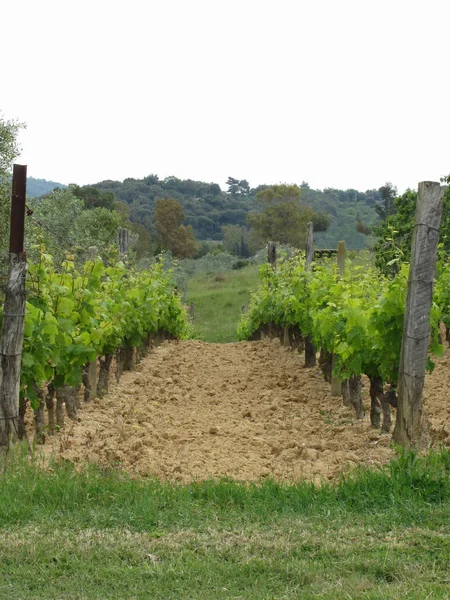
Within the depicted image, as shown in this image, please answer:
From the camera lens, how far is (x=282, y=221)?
66750 millimetres

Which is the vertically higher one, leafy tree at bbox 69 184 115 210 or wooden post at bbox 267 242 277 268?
leafy tree at bbox 69 184 115 210

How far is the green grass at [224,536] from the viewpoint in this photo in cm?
412

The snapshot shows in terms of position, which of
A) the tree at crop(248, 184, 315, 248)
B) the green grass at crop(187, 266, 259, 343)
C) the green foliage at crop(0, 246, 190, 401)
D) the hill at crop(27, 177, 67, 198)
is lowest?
the green grass at crop(187, 266, 259, 343)

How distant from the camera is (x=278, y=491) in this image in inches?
217

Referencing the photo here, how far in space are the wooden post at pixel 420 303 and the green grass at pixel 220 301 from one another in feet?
79.1

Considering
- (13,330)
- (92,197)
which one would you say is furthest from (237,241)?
(13,330)

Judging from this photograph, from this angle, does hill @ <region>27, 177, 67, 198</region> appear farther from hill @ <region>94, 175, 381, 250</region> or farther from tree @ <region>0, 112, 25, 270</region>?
tree @ <region>0, 112, 25, 270</region>

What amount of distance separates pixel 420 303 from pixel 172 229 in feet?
201

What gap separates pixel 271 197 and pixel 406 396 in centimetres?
6647

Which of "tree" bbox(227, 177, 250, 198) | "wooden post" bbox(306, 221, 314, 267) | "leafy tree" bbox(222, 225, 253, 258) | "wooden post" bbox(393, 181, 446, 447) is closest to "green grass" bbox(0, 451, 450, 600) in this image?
"wooden post" bbox(393, 181, 446, 447)

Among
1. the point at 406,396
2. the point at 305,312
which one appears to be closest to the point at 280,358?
the point at 305,312

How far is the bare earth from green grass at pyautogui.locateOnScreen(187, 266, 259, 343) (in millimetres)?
18508

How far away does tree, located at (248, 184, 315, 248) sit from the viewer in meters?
65.7

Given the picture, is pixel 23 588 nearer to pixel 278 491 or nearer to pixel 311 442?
pixel 278 491
